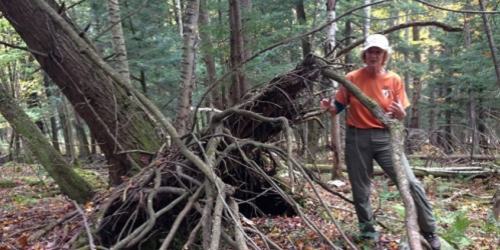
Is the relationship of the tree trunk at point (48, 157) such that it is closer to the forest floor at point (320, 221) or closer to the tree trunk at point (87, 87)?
the forest floor at point (320, 221)

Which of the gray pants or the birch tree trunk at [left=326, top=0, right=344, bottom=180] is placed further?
the birch tree trunk at [left=326, top=0, right=344, bottom=180]

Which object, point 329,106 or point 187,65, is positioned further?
point 187,65

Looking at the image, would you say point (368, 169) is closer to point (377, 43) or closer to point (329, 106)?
point (329, 106)

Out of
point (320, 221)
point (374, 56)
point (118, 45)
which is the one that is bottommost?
point (320, 221)

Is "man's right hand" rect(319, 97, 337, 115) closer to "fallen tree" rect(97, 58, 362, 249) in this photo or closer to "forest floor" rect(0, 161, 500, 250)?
"fallen tree" rect(97, 58, 362, 249)

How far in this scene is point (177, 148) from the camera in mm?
4316

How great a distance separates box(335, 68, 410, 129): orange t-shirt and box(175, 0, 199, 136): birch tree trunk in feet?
7.84

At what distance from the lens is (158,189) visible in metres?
3.74

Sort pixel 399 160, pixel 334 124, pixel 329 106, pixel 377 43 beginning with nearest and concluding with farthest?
pixel 399 160 < pixel 377 43 < pixel 329 106 < pixel 334 124

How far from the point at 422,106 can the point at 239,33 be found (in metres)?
15.9

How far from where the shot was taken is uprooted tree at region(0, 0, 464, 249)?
333 centimetres

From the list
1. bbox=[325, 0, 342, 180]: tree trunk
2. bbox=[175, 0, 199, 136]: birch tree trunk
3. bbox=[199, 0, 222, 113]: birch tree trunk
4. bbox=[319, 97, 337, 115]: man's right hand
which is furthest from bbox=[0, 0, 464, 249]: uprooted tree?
bbox=[325, 0, 342, 180]: tree trunk

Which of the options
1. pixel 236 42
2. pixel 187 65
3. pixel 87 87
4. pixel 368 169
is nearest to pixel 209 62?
pixel 236 42

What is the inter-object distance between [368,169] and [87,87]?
11.4 feet
